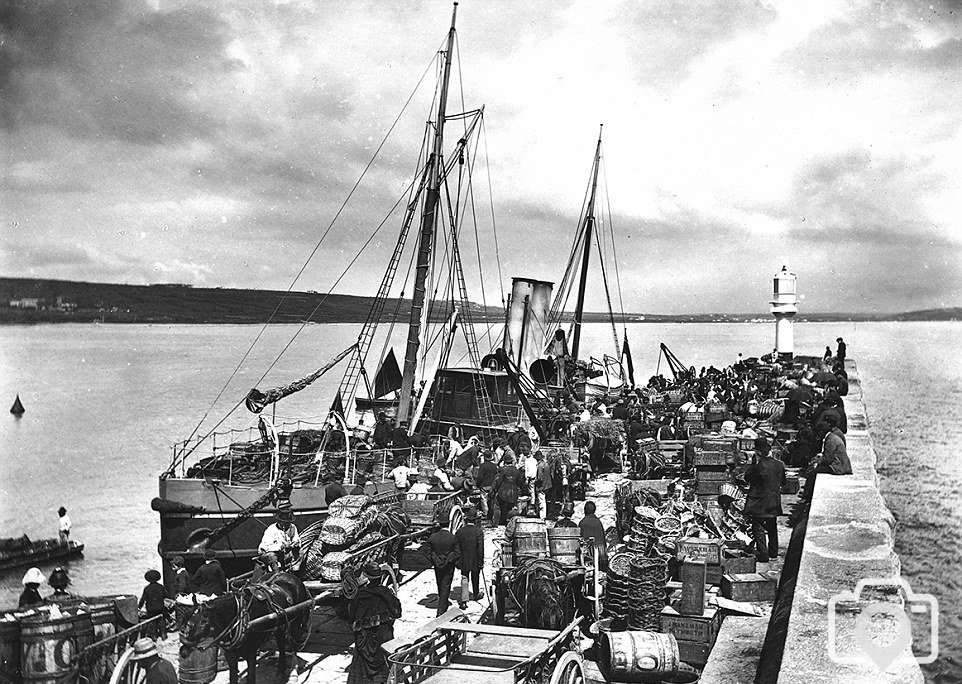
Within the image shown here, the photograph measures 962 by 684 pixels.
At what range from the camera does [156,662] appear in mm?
6719

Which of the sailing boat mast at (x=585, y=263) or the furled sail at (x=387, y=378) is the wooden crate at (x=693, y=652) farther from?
the sailing boat mast at (x=585, y=263)

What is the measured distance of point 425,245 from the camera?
23359 millimetres

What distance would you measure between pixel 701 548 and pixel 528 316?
27617 millimetres

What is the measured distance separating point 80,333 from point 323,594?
285 ft

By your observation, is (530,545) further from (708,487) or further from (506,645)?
(708,487)

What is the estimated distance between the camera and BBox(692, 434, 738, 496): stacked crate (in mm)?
14203

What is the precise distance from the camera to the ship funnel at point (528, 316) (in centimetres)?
3681

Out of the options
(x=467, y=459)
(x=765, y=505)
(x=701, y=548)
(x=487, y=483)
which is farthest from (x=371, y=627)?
(x=467, y=459)

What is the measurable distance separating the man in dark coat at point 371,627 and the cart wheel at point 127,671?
1913 mm

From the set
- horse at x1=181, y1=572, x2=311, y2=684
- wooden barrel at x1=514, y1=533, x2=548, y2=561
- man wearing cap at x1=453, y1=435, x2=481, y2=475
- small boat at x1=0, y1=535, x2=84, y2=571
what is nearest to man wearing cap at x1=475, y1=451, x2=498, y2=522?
man wearing cap at x1=453, y1=435, x2=481, y2=475

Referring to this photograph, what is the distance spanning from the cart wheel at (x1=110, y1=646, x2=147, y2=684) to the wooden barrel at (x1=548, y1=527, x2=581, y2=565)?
448 cm

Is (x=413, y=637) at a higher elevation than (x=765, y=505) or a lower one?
lower

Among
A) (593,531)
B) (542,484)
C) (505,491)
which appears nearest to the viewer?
(593,531)

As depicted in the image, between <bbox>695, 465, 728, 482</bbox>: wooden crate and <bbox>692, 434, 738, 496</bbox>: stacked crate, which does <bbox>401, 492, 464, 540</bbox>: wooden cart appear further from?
<bbox>695, 465, 728, 482</bbox>: wooden crate
